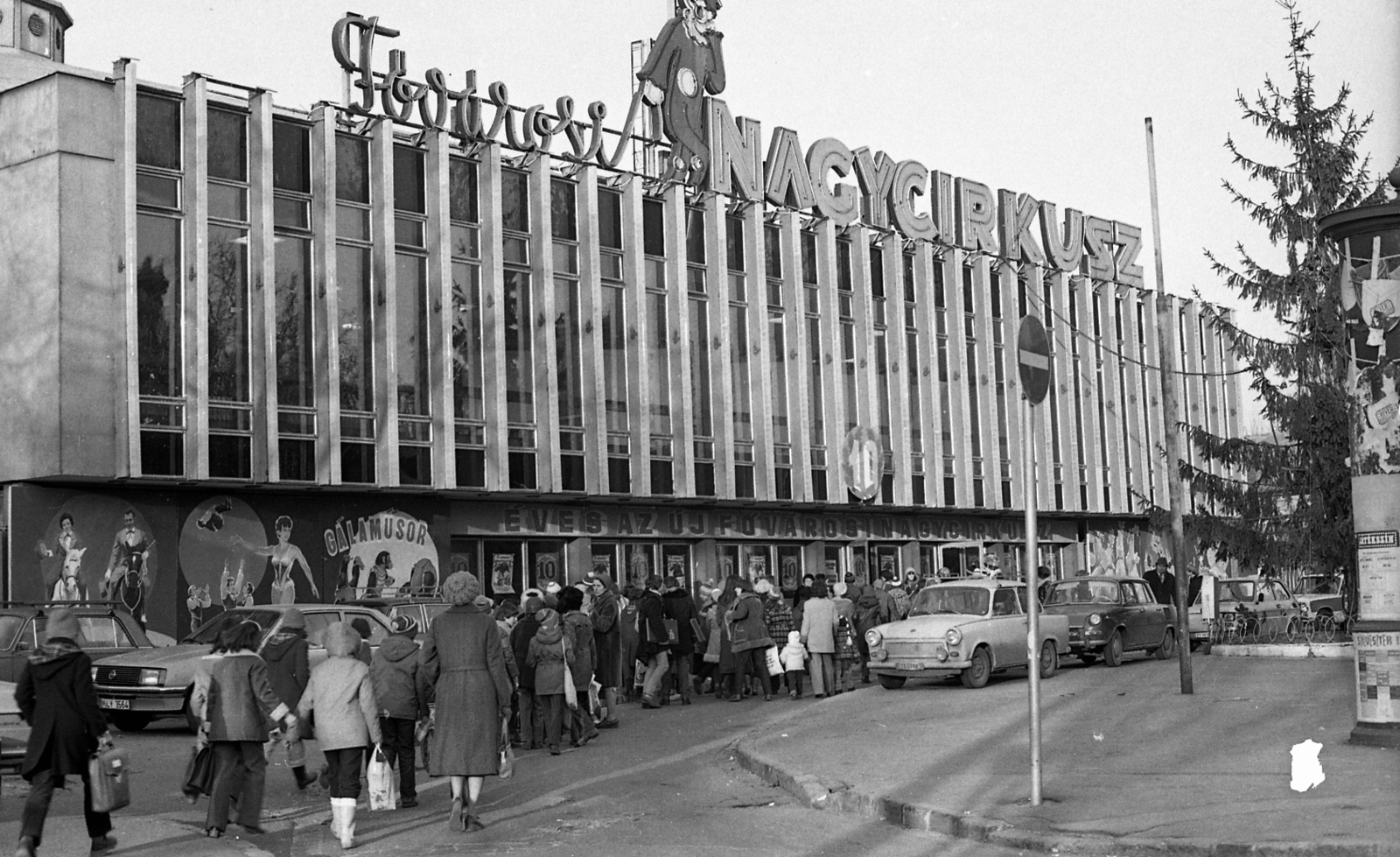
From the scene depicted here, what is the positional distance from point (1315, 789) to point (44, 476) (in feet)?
76.3

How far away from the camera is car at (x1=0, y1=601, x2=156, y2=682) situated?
63.0ft

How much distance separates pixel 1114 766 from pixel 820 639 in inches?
420

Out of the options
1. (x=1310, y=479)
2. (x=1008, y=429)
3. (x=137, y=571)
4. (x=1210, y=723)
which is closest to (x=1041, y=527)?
(x=1008, y=429)

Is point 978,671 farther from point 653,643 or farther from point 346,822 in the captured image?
point 346,822

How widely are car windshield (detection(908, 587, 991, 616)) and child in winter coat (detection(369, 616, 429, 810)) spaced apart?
1315cm

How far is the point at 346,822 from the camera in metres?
11.1

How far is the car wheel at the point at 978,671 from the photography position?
23984 mm

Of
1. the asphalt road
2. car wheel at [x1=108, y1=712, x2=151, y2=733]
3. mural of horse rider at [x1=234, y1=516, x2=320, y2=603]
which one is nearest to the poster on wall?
mural of horse rider at [x1=234, y1=516, x2=320, y2=603]

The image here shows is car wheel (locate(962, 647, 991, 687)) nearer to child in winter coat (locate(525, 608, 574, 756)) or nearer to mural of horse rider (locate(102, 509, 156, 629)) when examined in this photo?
child in winter coat (locate(525, 608, 574, 756))

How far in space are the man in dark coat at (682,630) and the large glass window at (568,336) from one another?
12.2m

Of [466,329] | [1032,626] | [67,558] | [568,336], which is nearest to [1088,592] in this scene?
[568,336]

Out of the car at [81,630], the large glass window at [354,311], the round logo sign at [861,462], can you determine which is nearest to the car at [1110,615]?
the large glass window at [354,311]

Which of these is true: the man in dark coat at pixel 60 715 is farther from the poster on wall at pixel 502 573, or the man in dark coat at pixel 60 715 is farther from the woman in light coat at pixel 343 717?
the poster on wall at pixel 502 573

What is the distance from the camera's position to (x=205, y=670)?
11.7 metres
